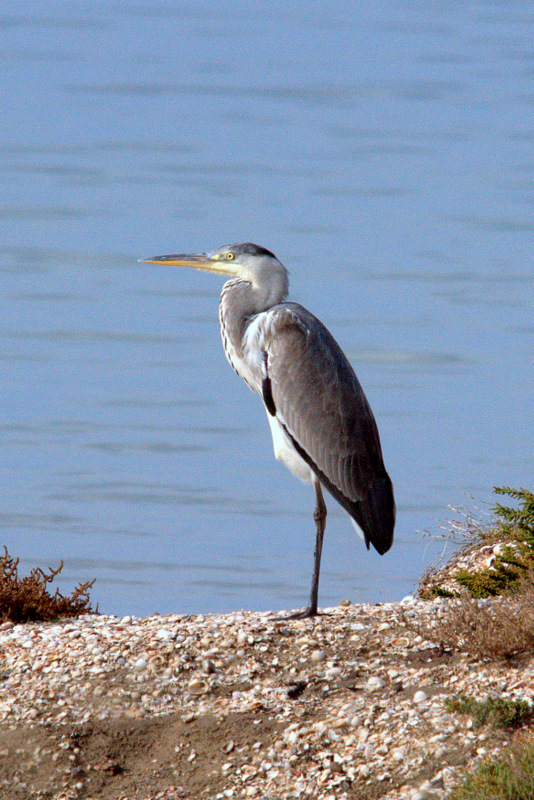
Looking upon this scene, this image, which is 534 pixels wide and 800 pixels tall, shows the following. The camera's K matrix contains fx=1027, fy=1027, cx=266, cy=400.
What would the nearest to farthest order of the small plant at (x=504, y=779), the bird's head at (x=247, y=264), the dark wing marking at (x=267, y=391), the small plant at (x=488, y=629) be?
the small plant at (x=504, y=779) < the small plant at (x=488, y=629) < the dark wing marking at (x=267, y=391) < the bird's head at (x=247, y=264)

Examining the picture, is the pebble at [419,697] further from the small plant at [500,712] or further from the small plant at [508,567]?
the small plant at [508,567]

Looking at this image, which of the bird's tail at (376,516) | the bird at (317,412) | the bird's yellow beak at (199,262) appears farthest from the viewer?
the bird's yellow beak at (199,262)

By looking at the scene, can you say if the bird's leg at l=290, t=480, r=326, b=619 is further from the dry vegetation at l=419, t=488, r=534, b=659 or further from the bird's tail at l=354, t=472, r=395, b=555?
the dry vegetation at l=419, t=488, r=534, b=659

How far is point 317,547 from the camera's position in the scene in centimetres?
850

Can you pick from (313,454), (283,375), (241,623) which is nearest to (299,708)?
(241,623)

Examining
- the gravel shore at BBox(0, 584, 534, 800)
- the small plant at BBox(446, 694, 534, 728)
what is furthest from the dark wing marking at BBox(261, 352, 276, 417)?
the small plant at BBox(446, 694, 534, 728)

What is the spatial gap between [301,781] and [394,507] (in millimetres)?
2953

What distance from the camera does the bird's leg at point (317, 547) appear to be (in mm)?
A: 8172

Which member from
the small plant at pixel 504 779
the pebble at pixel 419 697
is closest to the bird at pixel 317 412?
the pebble at pixel 419 697

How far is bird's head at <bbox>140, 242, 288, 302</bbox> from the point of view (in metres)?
9.10

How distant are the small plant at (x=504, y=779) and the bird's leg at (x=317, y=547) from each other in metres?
2.57

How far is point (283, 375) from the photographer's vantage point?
8734 mm

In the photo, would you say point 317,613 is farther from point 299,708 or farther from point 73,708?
point 73,708

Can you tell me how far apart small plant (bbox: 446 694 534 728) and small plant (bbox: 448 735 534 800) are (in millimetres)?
361
